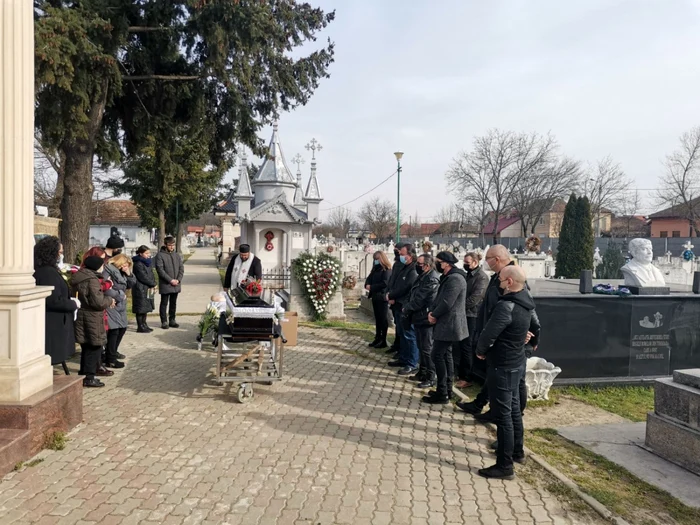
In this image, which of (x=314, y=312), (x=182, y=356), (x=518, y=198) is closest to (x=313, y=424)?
(x=182, y=356)

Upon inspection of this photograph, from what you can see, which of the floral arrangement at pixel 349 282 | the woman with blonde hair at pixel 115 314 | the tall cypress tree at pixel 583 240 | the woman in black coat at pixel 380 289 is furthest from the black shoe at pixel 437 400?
the tall cypress tree at pixel 583 240

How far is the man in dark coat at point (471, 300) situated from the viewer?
6.73m

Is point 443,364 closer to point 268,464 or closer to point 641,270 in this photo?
point 268,464

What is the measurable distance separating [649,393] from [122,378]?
7312 mm

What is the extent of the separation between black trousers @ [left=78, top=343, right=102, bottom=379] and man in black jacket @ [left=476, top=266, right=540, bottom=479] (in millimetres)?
4631

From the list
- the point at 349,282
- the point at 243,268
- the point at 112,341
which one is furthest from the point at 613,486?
the point at 349,282

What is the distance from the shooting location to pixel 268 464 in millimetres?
4188

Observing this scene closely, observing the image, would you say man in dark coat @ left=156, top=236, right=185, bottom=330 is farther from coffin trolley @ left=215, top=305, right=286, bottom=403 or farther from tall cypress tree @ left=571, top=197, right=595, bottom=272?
tall cypress tree @ left=571, top=197, right=595, bottom=272

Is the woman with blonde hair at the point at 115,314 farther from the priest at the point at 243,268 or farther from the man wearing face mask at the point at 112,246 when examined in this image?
the priest at the point at 243,268

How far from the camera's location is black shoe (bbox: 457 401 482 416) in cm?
566

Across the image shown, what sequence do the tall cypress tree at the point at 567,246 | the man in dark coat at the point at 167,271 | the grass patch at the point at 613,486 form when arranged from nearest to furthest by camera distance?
1. the grass patch at the point at 613,486
2. the man in dark coat at the point at 167,271
3. the tall cypress tree at the point at 567,246

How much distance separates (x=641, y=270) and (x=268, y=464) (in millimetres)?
6493

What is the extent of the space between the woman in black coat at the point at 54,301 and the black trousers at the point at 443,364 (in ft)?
13.4

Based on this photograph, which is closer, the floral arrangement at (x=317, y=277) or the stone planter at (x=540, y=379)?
the stone planter at (x=540, y=379)
